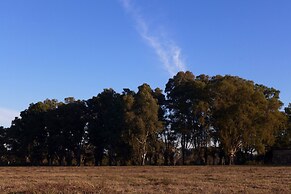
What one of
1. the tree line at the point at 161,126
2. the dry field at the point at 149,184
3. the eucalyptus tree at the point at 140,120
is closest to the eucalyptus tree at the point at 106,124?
the tree line at the point at 161,126

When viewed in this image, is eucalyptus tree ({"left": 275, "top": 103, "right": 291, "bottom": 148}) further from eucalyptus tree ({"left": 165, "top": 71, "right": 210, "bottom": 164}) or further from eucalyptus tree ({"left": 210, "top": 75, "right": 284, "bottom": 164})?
eucalyptus tree ({"left": 165, "top": 71, "right": 210, "bottom": 164})

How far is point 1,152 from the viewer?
107688mm

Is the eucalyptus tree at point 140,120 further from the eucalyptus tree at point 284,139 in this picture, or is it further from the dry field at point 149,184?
the dry field at point 149,184

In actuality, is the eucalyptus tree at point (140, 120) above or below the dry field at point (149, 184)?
above

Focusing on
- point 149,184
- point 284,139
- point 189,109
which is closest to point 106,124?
point 189,109

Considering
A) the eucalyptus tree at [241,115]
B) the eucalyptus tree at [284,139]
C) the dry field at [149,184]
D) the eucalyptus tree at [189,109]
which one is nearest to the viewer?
the dry field at [149,184]

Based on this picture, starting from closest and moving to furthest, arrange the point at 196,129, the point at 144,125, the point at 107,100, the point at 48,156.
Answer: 1. the point at 144,125
2. the point at 196,129
3. the point at 107,100
4. the point at 48,156

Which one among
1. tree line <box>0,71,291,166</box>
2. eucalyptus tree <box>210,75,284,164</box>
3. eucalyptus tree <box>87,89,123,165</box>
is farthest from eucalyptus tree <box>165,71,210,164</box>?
eucalyptus tree <box>87,89,123,165</box>

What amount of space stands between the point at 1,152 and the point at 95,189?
92.9 meters

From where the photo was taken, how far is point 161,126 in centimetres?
8238

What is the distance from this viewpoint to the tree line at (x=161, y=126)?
7975cm

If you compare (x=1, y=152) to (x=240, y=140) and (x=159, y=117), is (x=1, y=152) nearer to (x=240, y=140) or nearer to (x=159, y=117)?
(x=159, y=117)

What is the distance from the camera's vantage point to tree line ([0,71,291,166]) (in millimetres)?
79750

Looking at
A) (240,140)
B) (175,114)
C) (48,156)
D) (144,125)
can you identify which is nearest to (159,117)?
(175,114)
